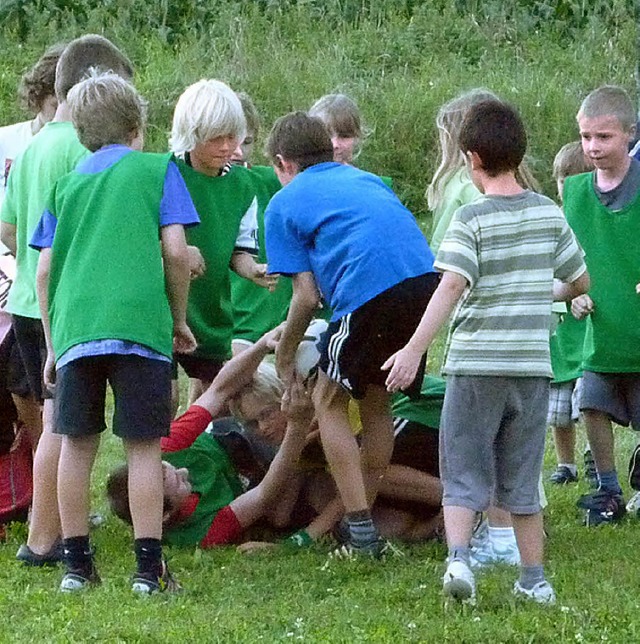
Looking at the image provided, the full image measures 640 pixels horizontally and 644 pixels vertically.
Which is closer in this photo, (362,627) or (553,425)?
(362,627)

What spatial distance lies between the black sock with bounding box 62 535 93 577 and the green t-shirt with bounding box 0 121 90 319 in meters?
0.94

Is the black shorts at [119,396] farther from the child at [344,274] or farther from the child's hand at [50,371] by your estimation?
the child at [344,274]

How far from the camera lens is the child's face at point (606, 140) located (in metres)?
5.55

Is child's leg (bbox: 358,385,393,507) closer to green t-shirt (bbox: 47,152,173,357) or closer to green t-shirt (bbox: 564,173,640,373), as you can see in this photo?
green t-shirt (bbox: 47,152,173,357)

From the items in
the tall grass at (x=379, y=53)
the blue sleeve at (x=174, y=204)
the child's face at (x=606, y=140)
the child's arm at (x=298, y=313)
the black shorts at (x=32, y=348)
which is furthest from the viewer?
the tall grass at (x=379, y=53)

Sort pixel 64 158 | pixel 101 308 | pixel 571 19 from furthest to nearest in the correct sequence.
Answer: pixel 571 19 → pixel 64 158 → pixel 101 308

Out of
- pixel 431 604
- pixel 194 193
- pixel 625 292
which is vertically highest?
pixel 194 193

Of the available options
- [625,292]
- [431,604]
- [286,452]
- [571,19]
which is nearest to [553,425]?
[625,292]

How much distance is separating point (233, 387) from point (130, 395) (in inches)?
37.7

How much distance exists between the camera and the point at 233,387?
5320 millimetres

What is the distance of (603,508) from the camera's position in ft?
18.5

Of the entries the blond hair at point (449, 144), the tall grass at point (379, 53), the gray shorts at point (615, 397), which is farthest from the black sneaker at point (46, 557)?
the tall grass at point (379, 53)

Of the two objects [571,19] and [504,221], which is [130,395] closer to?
[504,221]

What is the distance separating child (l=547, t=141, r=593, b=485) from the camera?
21.7ft
